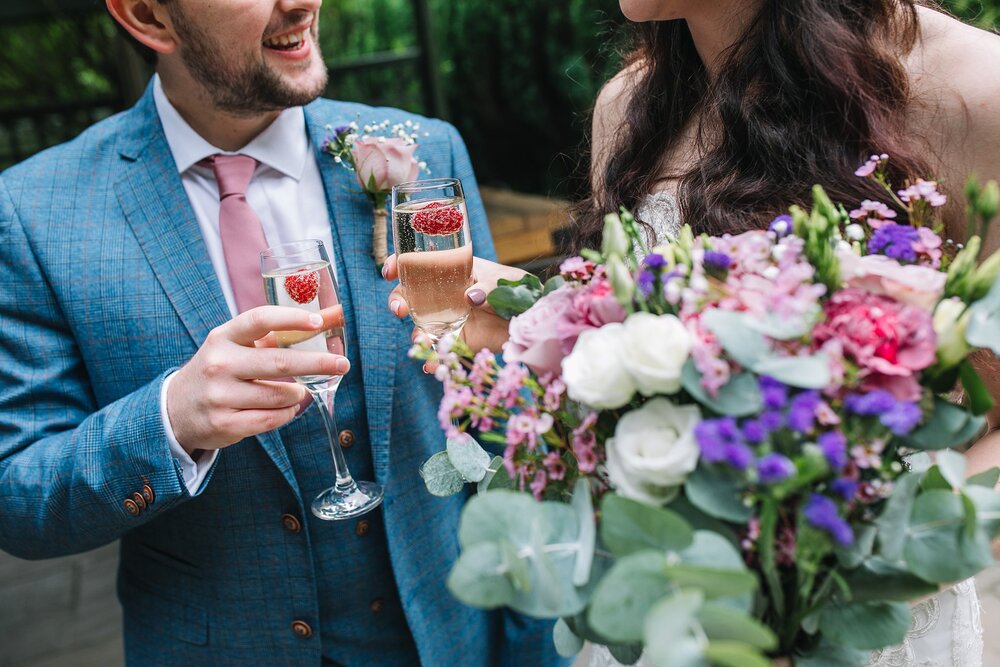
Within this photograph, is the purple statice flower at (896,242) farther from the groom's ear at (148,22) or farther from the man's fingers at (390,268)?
the groom's ear at (148,22)

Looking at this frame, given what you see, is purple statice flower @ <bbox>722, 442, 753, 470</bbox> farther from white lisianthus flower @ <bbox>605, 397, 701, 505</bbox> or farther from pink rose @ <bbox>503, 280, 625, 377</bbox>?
pink rose @ <bbox>503, 280, 625, 377</bbox>

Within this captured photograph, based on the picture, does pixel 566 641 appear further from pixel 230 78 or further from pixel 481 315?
pixel 230 78

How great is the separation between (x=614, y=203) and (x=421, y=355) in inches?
35.1

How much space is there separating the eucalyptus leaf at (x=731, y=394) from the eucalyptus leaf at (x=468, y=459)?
0.36m

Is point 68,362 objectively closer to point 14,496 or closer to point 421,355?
point 14,496

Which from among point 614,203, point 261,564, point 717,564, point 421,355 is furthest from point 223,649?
point 717,564

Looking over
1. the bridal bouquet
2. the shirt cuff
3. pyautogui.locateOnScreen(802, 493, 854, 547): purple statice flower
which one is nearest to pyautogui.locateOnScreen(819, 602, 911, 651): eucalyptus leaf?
the bridal bouquet

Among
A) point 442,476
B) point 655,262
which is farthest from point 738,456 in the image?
point 442,476

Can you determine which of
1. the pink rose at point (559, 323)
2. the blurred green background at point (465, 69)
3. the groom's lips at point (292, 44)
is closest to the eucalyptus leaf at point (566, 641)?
the pink rose at point (559, 323)

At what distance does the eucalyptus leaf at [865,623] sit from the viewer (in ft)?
2.85

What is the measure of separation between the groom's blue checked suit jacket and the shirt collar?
0.09 ft

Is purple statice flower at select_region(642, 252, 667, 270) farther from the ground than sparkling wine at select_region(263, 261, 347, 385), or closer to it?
farther from the ground

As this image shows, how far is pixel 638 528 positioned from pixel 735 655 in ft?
0.49

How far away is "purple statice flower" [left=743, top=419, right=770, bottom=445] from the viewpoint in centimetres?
77
